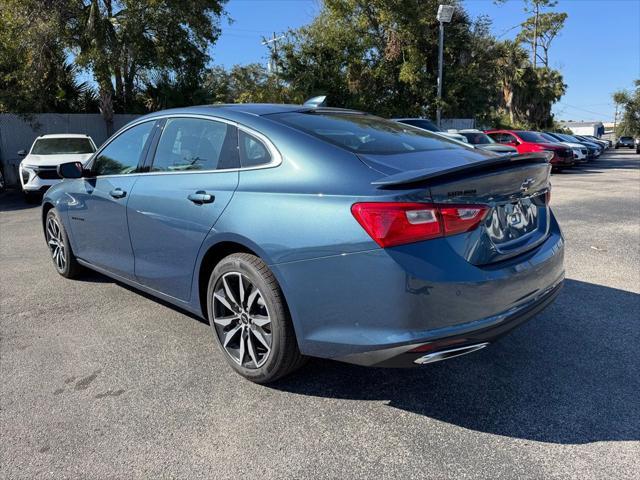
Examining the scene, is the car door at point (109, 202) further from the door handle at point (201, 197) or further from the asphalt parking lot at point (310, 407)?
the door handle at point (201, 197)

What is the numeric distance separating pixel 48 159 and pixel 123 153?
30.1 feet

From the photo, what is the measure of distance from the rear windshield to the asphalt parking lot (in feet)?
4.62

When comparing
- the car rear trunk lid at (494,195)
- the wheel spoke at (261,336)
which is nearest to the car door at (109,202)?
the wheel spoke at (261,336)

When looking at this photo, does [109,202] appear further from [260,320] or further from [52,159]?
[52,159]

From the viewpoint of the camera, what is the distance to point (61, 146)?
12891mm

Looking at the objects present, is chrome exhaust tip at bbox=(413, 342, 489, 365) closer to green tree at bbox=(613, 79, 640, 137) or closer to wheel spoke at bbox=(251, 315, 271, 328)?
wheel spoke at bbox=(251, 315, 271, 328)

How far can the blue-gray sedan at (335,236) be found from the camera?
240 centimetres

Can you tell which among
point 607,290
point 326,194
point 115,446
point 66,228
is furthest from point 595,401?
point 66,228

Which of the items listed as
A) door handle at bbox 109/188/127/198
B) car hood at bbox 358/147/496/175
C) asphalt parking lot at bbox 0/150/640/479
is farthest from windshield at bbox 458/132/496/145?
door handle at bbox 109/188/127/198

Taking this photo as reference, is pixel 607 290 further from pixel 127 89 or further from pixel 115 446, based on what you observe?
pixel 127 89

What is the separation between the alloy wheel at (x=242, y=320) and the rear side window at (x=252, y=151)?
670 millimetres

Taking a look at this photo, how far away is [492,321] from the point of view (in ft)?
8.31

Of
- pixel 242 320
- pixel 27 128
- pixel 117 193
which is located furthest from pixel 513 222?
pixel 27 128

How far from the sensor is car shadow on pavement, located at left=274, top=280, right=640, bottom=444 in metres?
2.64
